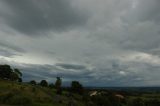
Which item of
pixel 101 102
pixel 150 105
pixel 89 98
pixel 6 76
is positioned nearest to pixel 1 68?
pixel 6 76

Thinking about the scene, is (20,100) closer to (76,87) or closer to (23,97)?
(23,97)

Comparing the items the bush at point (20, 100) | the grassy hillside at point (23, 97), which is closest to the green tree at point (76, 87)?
the grassy hillside at point (23, 97)

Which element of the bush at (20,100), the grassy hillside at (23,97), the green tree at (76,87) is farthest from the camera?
the green tree at (76,87)

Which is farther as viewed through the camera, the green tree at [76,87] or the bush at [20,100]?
the green tree at [76,87]

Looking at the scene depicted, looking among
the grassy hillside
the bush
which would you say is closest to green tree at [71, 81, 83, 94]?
the grassy hillside

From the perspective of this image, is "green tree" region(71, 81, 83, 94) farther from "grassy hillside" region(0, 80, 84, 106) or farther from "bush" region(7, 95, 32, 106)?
"bush" region(7, 95, 32, 106)

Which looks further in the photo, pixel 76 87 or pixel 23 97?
pixel 76 87

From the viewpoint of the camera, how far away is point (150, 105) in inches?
5748

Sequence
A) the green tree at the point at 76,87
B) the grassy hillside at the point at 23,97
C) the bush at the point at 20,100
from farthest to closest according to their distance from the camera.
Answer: the green tree at the point at 76,87, the grassy hillside at the point at 23,97, the bush at the point at 20,100

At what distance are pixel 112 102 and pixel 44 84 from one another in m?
71.4

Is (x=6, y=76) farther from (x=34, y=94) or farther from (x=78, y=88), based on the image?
(x=34, y=94)

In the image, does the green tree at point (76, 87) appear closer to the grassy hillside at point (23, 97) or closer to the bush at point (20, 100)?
the grassy hillside at point (23, 97)

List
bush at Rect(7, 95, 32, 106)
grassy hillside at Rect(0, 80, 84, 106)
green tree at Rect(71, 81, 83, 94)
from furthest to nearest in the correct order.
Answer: green tree at Rect(71, 81, 83, 94)
grassy hillside at Rect(0, 80, 84, 106)
bush at Rect(7, 95, 32, 106)

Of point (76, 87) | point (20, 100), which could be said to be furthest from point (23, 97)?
point (76, 87)
